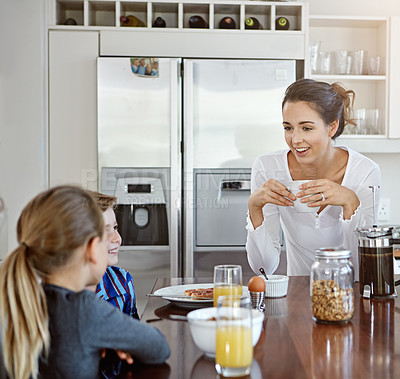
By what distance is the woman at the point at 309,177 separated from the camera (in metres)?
1.90

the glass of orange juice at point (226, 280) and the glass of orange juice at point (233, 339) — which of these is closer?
the glass of orange juice at point (233, 339)

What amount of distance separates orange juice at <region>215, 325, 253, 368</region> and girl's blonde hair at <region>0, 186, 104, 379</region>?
0.31 meters

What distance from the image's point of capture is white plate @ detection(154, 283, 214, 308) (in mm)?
1499

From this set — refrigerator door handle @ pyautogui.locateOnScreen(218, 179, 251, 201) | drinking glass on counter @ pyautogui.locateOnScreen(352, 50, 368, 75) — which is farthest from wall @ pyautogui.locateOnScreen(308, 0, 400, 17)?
refrigerator door handle @ pyautogui.locateOnScreen(218, 179, 251, 201)

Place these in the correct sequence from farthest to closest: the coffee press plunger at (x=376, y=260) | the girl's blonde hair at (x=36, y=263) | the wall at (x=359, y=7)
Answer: the wall at (x=359, y=7) < the coffee press plunger at (x=376, y=260) < the girl's blonde hair at (x=36, y=263)

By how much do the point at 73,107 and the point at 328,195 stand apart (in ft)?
5.60

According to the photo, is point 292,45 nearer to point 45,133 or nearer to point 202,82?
point 202,82

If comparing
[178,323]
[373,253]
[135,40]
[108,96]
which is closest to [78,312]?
[178,323]

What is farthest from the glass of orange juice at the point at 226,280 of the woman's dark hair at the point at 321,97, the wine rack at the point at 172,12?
the wine rack at the point at 172,12

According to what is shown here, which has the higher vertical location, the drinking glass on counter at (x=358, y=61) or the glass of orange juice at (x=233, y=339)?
the drinking glass on counter at (x=358, y=61)

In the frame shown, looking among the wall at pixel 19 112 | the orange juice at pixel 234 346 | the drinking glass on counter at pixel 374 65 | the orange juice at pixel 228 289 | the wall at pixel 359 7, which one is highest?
the wall at pixel 359 7

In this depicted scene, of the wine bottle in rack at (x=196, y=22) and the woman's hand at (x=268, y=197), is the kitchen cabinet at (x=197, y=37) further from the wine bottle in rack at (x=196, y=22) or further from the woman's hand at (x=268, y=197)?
the woman's hand at (x=268, y=197)

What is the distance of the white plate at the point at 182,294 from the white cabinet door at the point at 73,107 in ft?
4.65

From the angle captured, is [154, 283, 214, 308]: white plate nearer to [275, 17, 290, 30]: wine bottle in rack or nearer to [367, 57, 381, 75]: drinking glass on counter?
[275, 17, 290, 30]: wine bottle in rack
